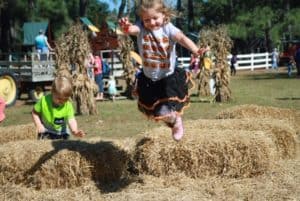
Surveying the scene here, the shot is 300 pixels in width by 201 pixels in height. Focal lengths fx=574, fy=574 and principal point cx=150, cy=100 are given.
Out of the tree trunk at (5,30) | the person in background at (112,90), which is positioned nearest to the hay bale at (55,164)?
the person in background at (112,90)

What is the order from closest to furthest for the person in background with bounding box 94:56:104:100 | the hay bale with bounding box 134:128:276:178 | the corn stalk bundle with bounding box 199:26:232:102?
the hay bale with bounding box 134:128:276:178
the corn stalk bundle with bounding box 199:26:232:102
the person in background with bounding box 94:56:104:100

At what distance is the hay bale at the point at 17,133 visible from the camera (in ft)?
28.5

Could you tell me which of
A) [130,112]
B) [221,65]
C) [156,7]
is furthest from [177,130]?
[221,65]

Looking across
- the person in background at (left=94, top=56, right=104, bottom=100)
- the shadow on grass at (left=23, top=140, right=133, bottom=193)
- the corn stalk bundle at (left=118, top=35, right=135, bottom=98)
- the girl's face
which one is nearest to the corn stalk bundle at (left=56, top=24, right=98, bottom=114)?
the person in background at (left=94, top=56, right=104, bottom=100)

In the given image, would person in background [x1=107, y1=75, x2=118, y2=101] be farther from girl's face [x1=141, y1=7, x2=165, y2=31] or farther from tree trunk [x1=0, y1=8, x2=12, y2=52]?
tree trunk [x1=0, y1=8, x2=12, y2=52]

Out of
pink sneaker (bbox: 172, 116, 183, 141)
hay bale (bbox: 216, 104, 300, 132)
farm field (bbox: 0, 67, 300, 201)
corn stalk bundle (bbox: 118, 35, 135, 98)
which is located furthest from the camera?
corn stalk bundle (bbox: 118, 35, 135, 98)

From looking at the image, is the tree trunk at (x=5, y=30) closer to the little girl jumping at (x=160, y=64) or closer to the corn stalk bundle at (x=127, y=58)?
the corn stalk bundle at (x=127, y=58)

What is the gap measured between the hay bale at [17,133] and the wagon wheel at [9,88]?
1038 cm

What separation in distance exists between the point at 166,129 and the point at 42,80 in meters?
13.5

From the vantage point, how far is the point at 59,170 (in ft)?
21.9

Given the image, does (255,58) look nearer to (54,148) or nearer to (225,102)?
(225,102)

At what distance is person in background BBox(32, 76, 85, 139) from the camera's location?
22.6ft

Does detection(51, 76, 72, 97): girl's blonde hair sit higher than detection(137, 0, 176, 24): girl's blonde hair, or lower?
lower

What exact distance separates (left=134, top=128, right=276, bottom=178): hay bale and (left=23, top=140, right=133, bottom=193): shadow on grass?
0.30 metres
